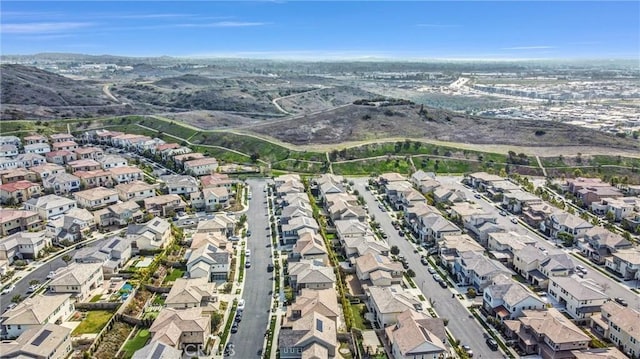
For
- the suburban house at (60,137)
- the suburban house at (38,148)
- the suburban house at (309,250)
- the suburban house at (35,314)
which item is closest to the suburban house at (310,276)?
the suburban house at (309,250)

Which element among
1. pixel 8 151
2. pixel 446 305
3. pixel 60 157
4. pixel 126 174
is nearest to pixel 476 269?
pixel 446 305

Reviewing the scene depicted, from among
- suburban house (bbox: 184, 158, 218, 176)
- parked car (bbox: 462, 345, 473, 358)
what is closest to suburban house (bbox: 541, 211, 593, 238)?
parked car (bbox: 462, 345, 473, 358)

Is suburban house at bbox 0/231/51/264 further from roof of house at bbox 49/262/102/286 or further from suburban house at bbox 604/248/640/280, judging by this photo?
suburban house at bbox 604/248/640/280

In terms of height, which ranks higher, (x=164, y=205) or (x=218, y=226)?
(x=218, y=226)

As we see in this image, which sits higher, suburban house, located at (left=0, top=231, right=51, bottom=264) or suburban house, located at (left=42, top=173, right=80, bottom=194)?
suburban house, located at (left=42, top=173, right=80, bottom=194)

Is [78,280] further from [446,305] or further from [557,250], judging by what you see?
[557,250]

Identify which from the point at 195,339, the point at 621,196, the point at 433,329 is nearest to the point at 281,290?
the point at 195,339
